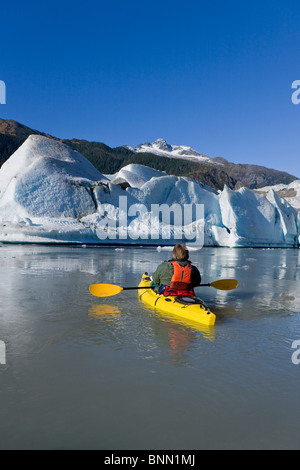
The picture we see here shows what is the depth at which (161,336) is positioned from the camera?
4316 mm

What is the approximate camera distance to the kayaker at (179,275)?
212 inches

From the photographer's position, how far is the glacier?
1053 inches

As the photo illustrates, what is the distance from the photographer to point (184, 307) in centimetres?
507

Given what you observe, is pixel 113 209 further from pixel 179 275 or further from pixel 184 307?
pixel 184 307

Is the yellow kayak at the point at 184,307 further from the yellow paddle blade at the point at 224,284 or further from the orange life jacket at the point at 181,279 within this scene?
the yellow paddle blade at the point at 224,284

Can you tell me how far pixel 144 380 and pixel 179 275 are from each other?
98.4 inches

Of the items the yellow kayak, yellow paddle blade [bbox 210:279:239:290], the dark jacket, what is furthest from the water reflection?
yellow paddle blade [bbox 210:279:239:290]

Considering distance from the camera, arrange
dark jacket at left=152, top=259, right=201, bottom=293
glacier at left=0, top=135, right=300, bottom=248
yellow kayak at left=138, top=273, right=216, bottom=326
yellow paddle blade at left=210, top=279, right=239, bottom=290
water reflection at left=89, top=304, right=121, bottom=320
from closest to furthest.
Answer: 1. yellow kayak at left=138, top=273, right=216, bottom=326
2. water reflection at left=89, top=304, right=121, bottom=320
3. dark jacket at left=152, top=259, right=201, bottom=293
4. yellow paddle blade at left=210, top=279, right=239, bottom=290
5. glacier at left=0, top=135, right=300, bottom=248

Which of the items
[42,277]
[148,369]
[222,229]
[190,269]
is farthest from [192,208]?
[148,369]

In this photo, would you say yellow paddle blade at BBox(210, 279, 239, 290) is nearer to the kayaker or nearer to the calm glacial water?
the calm glacial water

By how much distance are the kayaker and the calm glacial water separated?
0.54 m

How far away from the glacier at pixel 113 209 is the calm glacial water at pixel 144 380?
21.2 meters

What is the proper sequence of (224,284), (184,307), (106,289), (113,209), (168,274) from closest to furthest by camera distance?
(184,307) → (168,274) → (106,289) → (224,284) → (113,209)

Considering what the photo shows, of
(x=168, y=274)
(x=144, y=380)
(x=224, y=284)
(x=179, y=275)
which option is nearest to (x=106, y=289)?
(x=168, y=274)
